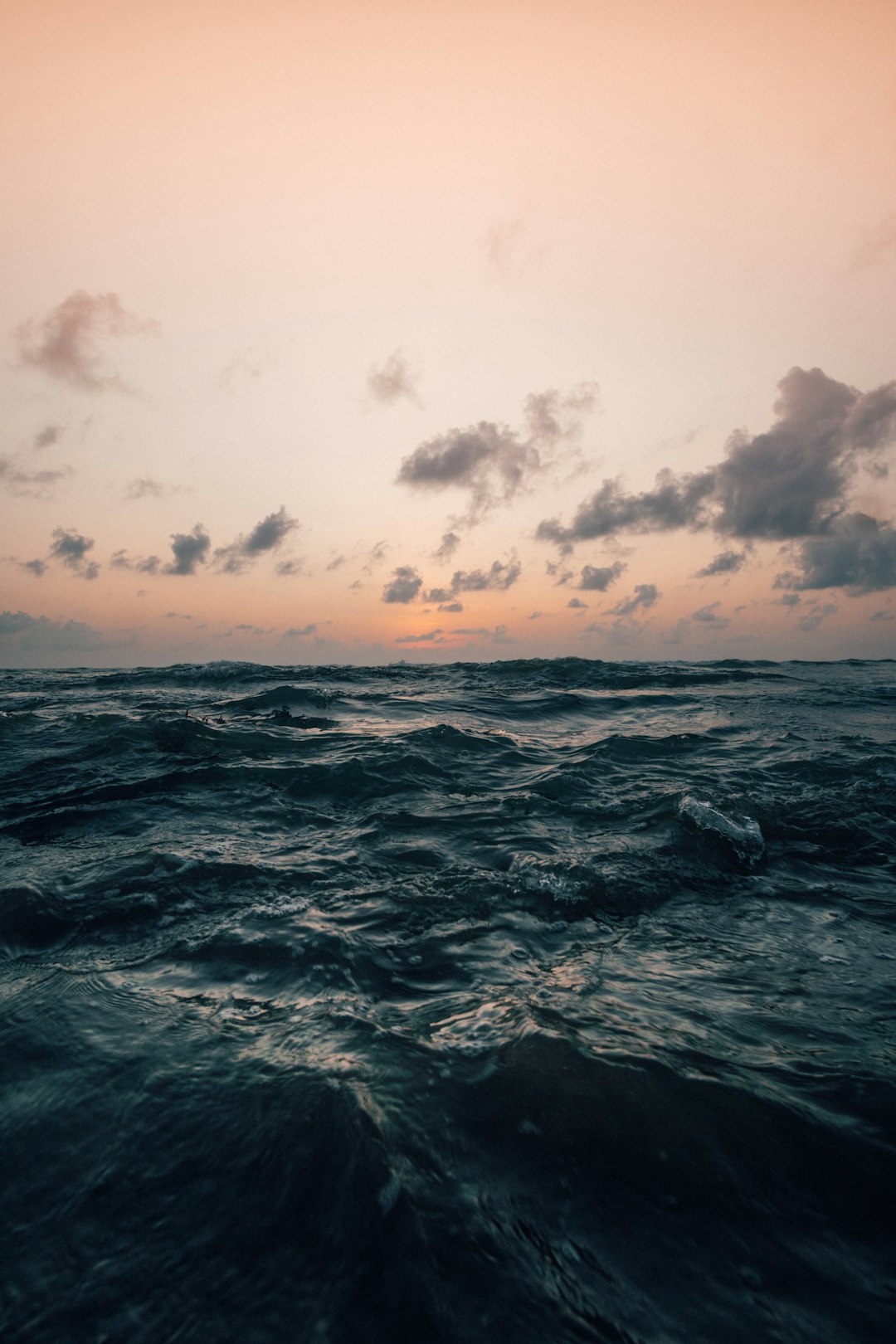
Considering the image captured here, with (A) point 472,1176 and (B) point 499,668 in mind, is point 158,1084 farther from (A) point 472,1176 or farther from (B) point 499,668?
(B) point 499,668

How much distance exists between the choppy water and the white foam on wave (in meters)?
0.05

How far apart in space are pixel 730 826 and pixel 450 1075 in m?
4.74

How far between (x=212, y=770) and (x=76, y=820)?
2355mm

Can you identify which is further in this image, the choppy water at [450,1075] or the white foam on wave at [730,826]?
the white foam on wave at [730,826]

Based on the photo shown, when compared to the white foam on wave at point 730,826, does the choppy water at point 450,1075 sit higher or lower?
lower

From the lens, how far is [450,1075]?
288cm

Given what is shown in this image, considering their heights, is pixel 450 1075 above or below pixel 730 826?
below

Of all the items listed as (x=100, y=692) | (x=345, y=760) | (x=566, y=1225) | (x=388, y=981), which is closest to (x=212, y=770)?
(x=345, y=760)

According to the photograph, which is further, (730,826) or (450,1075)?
(730,826)

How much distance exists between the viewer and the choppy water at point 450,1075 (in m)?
1.96

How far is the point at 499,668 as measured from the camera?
1330 inches

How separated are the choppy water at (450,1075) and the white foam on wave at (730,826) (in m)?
0.05

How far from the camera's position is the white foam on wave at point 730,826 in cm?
611

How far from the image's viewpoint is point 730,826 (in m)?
6.55
